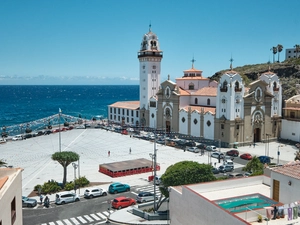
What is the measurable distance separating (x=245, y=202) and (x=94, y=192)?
18653mm

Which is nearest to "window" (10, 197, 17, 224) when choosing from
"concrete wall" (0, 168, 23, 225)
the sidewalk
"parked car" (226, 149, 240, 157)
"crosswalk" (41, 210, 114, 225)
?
"concrete wall" (0, 168, 23, 225)

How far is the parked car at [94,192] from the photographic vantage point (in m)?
34.4

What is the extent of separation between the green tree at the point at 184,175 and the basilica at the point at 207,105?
30.5 metres

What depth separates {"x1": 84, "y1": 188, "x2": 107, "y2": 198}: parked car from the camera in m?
34.4

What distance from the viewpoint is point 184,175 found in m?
29.0

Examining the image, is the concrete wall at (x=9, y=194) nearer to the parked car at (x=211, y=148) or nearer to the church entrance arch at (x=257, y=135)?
the parked car at (x=211, y=148)

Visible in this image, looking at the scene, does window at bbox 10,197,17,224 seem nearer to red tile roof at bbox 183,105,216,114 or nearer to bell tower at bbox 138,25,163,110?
red tile roof at bbox 183,105,216,114

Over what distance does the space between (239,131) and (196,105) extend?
11897 mm

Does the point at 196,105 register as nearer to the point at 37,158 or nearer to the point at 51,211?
the point at 37,158

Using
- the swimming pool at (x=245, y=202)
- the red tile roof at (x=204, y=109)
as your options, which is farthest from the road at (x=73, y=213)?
the red tile roof at (x=204, y=109)

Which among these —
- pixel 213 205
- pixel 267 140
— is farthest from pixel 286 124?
pixel 213 205

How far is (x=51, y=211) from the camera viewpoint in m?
31.1

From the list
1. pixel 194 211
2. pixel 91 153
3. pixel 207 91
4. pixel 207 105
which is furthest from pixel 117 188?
pixel 207 91

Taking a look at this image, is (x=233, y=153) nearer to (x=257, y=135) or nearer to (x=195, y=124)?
(x=257, y=135)
